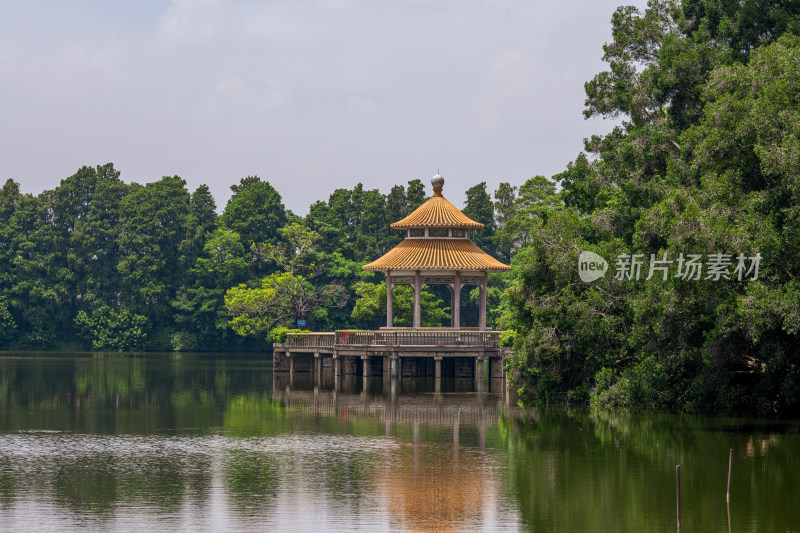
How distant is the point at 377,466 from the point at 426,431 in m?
6.92

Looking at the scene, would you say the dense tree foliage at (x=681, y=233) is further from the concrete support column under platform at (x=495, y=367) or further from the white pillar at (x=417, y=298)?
the white pillar at (x=417, y=298)

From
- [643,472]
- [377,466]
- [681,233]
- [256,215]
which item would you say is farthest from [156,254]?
[643,472]

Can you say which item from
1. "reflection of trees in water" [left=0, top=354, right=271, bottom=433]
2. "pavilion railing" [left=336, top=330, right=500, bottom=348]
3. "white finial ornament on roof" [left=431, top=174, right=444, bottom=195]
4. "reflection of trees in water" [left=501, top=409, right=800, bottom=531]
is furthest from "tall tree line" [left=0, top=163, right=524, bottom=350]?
"reflection of trees in water" [left=501, top=409, right=800, bottom=531]

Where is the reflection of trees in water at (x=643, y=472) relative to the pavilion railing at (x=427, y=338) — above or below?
below

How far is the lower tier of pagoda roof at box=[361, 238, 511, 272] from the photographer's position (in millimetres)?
55125

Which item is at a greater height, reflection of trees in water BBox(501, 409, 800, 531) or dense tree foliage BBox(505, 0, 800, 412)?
dense tree foliage BBox(505, 0, 800, 412)

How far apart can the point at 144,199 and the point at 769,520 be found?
8092 centimetres

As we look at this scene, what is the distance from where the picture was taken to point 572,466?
1067 inches

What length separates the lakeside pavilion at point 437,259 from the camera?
182 feet

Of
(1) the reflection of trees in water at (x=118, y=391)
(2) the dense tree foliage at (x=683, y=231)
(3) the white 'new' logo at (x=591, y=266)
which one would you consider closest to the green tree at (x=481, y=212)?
(1) the reflection of trees in water at (x=118, y=391)

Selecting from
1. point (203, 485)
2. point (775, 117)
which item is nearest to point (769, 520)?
point (203, 485)

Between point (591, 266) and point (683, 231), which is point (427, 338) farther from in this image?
point (683, 231)

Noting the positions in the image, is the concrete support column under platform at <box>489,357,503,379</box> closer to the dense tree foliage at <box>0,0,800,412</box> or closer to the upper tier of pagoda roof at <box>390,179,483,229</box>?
the dense tree foliage at <box>0,0,800,412</box>

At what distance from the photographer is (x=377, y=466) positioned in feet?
88.9
